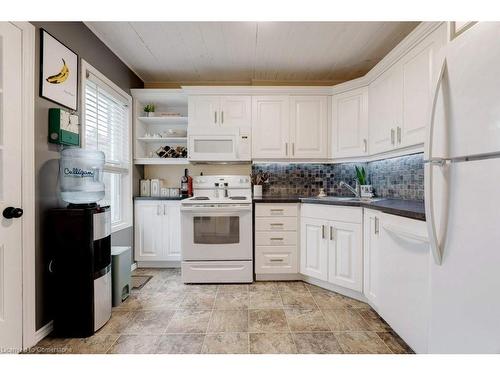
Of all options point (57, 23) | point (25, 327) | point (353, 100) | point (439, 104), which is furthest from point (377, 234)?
point (57, 23)

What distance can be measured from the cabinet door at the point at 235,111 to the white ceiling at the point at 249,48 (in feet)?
1.26

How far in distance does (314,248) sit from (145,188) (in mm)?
2223

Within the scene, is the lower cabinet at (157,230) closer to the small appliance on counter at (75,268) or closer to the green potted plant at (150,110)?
the green potted plant at (150,110)

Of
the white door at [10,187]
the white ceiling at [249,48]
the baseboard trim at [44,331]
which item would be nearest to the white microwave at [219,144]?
the white ceiling at [249,48]

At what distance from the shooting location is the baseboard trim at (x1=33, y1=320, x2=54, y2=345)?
155 cm

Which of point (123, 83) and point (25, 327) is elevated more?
point (123, 83)

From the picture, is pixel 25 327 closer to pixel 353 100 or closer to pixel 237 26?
pixel 237 26

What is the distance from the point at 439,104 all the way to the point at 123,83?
9.73 feet

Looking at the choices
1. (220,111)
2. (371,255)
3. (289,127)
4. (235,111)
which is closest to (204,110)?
(220,111)

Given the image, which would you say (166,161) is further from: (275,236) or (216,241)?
(275,236)

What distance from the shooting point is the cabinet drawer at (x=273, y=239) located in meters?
2.56

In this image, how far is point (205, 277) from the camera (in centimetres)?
249

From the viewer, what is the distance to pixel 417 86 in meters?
1.81

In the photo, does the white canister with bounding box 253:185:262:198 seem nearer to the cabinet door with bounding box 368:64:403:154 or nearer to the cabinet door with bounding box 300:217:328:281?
the cabinet door with bounding box 300:217:328:281
